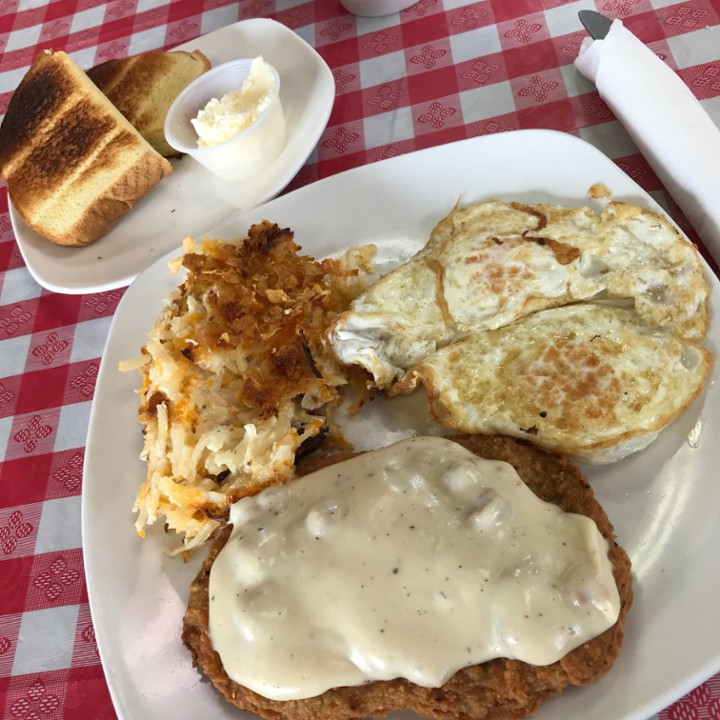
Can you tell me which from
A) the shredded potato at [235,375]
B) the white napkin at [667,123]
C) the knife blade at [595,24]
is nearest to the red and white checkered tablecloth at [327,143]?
the white napkin at [667,123]

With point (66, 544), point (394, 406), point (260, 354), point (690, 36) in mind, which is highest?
point (690, 36)

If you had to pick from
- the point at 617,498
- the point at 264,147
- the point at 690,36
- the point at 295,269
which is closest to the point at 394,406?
the point at 295,269

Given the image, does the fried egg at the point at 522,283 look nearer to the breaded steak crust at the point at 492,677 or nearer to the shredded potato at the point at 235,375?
the shredded potato at the point at 235,375

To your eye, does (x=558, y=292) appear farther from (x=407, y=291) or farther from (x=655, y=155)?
(x=655, y=155)

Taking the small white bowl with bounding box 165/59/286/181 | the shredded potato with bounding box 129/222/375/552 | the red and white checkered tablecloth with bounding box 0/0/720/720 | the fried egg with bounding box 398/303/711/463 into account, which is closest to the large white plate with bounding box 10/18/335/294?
the small white bowl with bounding box 165/59/286/181

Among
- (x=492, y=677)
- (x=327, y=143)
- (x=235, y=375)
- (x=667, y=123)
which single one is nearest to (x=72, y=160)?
(x=327, y=143)

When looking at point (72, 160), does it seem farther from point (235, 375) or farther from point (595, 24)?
point (595, 24)

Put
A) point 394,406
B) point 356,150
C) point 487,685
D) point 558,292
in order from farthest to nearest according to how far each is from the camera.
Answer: point 356,150 < point 394,406 < point 558,292 < point 487,685
